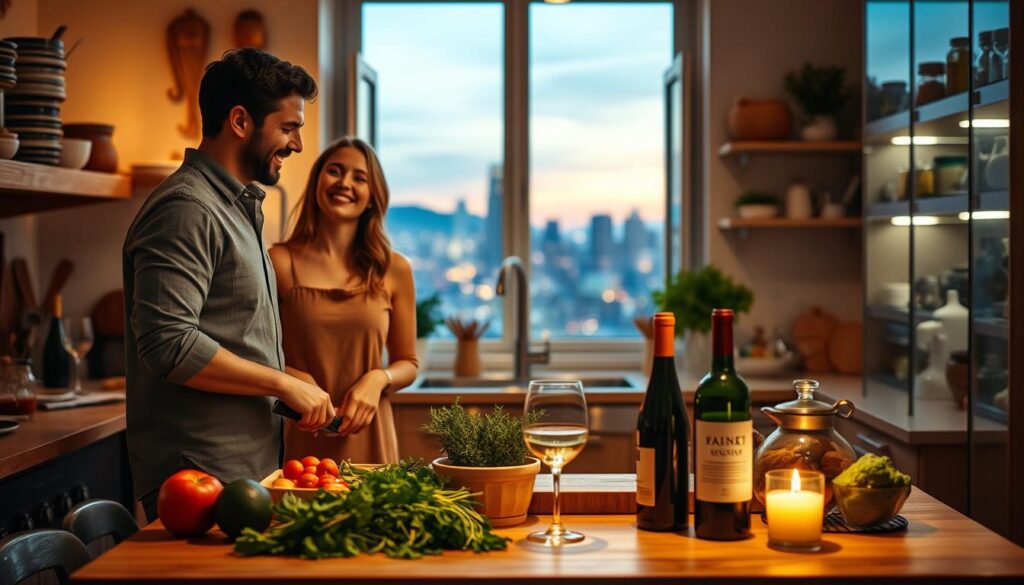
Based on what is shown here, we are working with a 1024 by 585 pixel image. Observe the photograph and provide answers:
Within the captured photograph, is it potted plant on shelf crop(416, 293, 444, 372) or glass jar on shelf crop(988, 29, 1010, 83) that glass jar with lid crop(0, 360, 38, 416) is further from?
glass jar on shelf crop(988, 29, 1010, 83)

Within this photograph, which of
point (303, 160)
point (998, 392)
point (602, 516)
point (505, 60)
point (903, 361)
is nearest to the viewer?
point (602, 516)

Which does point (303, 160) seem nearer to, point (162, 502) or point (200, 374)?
point (200, 374)

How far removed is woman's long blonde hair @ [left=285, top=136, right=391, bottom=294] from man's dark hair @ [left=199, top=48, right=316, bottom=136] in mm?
692

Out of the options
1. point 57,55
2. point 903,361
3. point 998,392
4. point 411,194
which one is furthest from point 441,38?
point 998,392

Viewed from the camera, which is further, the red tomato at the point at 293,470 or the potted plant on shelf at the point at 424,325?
the potted plant on shelf at the point at 424,325

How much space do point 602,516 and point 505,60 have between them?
322cm

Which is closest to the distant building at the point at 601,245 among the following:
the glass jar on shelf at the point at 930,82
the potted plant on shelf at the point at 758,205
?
the potted plant on shelf at the point at 758,205

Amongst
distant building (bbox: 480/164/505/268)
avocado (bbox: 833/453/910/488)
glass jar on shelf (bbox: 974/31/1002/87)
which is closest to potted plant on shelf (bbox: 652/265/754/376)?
distant building (bbox: 480/164/505/268)

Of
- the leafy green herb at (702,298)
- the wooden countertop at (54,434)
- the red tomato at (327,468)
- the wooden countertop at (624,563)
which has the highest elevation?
A: the leafy green herb at (702,298)

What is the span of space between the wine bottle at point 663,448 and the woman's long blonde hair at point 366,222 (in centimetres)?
132

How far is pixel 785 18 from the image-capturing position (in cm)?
441

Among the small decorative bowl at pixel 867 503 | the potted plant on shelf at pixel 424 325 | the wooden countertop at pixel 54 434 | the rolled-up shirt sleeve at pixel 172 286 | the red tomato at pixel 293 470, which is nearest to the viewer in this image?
the small decorative bowl at pixel 867 503

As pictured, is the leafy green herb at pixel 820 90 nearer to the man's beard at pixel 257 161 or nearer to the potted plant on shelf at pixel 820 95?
the potted plant on shelf at pixel 820 95

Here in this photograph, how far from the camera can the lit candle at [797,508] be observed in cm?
153
